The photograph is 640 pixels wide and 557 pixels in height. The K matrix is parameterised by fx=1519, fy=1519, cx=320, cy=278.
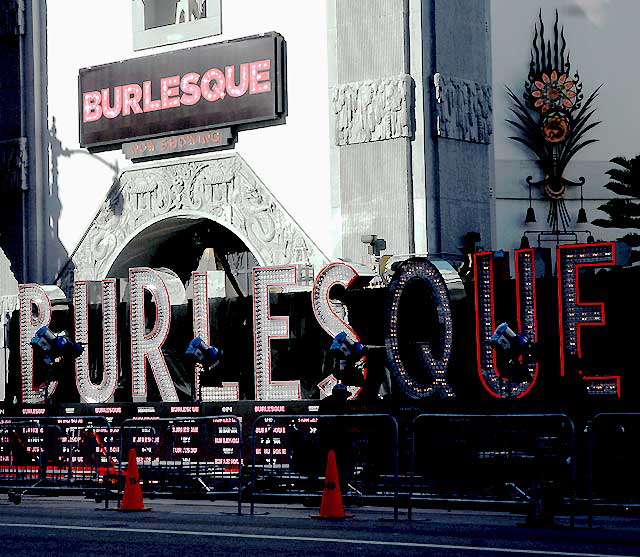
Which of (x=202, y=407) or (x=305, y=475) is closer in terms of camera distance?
(x=305, y=475)

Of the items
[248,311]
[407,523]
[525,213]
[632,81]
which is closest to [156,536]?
[407,523]

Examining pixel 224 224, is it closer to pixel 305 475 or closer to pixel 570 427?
pixel 305 475

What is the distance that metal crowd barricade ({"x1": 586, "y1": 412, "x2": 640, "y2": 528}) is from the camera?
56.4 ft

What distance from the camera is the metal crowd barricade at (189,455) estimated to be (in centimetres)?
2039

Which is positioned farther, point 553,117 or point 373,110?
point 553,117

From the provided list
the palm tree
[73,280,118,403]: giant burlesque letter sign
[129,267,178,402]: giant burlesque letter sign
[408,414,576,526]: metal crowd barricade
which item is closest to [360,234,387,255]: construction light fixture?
[129,267,178,402]: giant burlesque letter sign

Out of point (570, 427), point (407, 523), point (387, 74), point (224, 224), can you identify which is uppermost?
point (387, 74)

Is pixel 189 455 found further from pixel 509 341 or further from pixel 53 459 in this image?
pixel 509 341

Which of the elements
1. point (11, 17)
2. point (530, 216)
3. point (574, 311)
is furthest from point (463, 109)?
point (11, 17)

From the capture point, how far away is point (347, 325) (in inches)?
1009

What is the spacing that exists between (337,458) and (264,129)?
1066 cm

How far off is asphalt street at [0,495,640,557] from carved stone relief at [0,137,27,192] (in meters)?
14.2

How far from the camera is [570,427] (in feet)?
55.1

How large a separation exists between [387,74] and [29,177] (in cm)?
967
